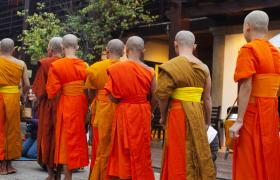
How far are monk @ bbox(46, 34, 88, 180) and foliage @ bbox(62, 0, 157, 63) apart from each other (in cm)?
592

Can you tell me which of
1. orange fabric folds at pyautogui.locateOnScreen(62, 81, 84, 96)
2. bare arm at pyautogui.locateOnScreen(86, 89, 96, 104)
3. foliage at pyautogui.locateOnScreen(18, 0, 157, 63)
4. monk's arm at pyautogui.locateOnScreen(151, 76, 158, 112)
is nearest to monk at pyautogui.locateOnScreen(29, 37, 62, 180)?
orange fabric folds at pyautogui.locateOnScreen(62, 81, 84, 96)

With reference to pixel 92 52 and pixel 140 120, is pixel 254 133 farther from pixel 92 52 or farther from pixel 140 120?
pixel 92 52

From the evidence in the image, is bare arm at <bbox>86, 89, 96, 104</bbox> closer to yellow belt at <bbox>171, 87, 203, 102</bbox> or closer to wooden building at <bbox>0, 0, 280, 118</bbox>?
yellow belt at <bbox>171, 87, 203, 102</bbox>

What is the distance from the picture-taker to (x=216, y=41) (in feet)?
39.3

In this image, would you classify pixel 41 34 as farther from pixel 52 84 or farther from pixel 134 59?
pixel 134 59

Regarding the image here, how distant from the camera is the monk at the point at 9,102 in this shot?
6781 millimetres

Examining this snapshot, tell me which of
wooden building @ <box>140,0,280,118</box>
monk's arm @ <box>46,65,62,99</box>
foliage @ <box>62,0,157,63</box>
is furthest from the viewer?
foliage @ <box>62,0,157,63</box>

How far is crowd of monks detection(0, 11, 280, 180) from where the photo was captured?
4.27 meters

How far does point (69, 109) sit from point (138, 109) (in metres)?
1.10

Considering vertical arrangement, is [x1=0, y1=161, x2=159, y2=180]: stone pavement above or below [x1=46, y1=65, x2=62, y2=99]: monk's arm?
below

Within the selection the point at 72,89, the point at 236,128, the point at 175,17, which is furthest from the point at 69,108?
the point at 175,17

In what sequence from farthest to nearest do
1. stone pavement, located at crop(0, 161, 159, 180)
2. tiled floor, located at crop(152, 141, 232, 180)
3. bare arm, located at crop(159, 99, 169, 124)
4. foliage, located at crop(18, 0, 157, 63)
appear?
foliage, located at crop(18, 0, 157, 63) < tiled floor, located at crop(152, 141, 232, 180) < stone pavement, located at crop(0, 161, 159, 180) < bare arm, located at crop(159, 99, 169, 124)

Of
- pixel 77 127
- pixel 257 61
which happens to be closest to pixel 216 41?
pixel 77 127

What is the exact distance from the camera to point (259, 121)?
13.9 feet
